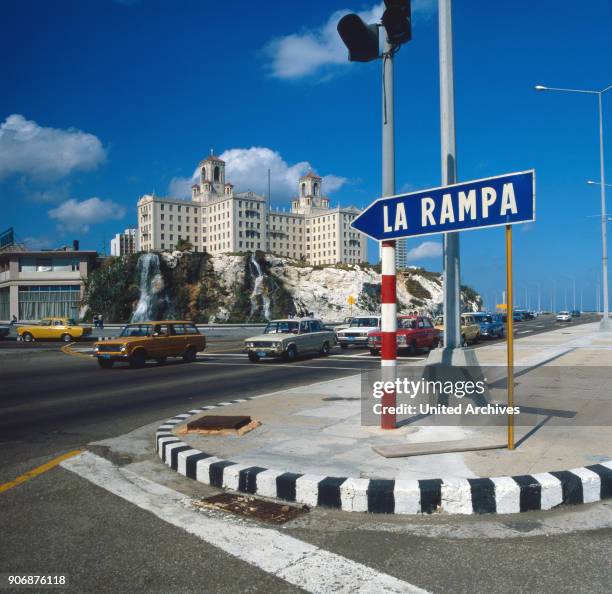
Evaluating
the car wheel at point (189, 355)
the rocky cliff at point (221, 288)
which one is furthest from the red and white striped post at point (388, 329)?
the rocky cliff at point (221, 288)

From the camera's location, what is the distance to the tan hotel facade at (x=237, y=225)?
142 meters

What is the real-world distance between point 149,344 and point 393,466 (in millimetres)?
15420

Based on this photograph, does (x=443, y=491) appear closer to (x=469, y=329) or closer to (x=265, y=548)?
(x=265, y=548)


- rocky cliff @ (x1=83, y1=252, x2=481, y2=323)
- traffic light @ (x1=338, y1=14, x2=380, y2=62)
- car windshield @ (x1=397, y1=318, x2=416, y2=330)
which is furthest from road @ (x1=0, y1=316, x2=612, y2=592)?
rocky cliff @ (x1=83, y1=252, x2=481, y2=323)

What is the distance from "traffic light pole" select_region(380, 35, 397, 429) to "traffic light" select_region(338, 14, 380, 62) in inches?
25.3

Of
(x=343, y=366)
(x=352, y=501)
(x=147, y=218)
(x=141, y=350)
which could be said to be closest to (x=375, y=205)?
(x=352, y=501)

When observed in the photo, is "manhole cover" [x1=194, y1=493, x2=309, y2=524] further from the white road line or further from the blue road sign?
the blue road sign

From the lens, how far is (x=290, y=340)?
2094cm

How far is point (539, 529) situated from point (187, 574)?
264 centimetres

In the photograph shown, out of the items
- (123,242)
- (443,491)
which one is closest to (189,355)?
(443,491)

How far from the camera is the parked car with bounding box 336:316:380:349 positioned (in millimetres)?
27109

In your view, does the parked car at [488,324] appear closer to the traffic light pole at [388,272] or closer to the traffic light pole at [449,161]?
the traffic light pole at [449,161]

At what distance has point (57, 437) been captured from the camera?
25.7ft

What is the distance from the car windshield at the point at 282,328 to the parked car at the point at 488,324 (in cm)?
1704
